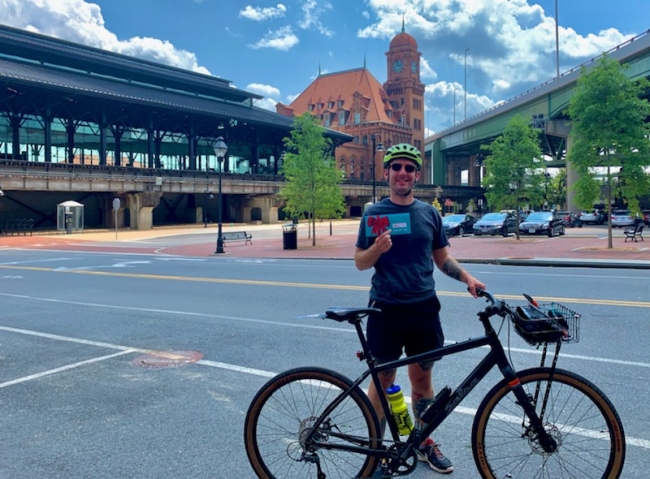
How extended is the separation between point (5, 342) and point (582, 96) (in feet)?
69.2

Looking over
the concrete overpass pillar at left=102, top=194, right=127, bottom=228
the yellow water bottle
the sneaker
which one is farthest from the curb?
the concrete overpass pillar at left=102, top=194, right=127, bottom=228

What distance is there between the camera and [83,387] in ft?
19.3

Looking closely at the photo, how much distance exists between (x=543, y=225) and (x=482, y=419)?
33.4 meters

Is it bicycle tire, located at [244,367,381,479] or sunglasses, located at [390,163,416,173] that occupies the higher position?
sunglasses, located at [390,163,416,173]

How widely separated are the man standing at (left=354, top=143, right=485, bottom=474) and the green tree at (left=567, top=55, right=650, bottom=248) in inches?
802

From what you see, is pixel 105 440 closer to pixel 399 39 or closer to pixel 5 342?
pixel 5 342

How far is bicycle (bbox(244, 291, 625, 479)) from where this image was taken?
3.19 m

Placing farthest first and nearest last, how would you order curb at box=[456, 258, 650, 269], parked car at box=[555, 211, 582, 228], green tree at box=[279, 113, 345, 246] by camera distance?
1. parked car at box=[555, 211, 582, 228]
2. green tree at box=[279, 113, 345, 246]
3. curb at box=[456, 258, 650, 269]

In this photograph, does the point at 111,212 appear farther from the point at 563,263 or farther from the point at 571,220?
the point at 563,263

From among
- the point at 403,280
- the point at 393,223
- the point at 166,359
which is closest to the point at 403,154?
the point at 393,223

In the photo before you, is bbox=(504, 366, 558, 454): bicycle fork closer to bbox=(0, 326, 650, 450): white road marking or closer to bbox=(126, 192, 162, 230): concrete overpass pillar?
bbox=(0, 326, 650, 450): white road marking

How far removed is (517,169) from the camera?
100ft

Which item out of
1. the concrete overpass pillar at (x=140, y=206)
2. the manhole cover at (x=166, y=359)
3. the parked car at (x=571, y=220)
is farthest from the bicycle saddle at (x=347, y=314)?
the parked car at (x=571, y=220)

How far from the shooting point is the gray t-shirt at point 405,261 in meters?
3.68
